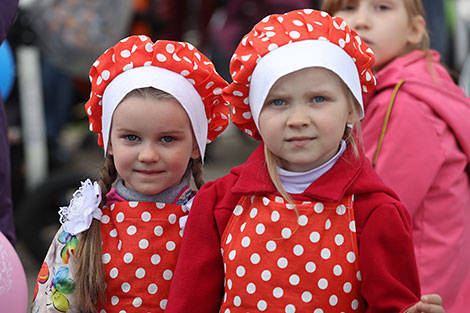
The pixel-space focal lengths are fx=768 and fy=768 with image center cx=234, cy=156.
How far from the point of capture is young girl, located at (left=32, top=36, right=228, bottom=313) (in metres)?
2.13

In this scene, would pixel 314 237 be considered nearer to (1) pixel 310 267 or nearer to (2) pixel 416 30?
(1) pixel 310 267

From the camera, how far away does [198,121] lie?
222 centimetres

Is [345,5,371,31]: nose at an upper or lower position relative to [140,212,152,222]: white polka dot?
upper

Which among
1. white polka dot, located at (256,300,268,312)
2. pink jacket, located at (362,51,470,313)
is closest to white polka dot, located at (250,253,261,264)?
white polka dot, located at (256,300,268,312)

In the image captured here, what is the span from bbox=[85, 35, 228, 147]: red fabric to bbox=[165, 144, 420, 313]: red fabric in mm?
281

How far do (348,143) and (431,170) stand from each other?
546mm

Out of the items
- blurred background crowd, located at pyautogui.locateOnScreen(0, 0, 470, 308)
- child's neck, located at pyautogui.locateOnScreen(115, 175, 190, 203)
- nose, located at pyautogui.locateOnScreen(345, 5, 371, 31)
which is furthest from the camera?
blurred background crowd, located at pyautogui.locateOnScreen(0, 0, 470, 308)

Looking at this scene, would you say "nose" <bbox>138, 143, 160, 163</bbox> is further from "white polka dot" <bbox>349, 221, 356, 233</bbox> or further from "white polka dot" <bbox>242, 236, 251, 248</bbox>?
"white polka dot" <bbox>349, 221, 356, 233</bbox>

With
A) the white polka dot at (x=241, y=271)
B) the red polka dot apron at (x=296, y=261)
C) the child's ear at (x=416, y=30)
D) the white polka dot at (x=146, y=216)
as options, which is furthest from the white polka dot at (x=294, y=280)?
the child's ear at (x=416, y=30)

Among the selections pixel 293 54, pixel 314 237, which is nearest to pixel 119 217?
pixel 314 237

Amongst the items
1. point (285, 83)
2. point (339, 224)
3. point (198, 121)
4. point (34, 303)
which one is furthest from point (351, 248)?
point (34, 303)

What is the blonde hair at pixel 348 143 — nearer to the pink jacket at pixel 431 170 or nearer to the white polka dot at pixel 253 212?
the white polka dot at pixel 253 212

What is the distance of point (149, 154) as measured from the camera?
213 centimetres

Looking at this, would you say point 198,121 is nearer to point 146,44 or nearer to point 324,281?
point 146,44
